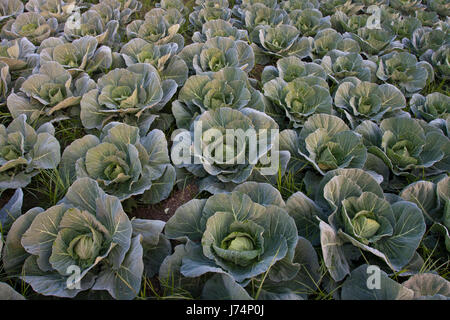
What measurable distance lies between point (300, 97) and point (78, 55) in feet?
7.03

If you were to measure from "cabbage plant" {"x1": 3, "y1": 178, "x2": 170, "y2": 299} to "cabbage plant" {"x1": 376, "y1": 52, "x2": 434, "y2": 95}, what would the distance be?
267 centimetres

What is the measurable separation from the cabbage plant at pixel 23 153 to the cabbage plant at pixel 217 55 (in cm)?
141

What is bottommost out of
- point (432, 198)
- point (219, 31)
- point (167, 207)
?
point (167, 207)

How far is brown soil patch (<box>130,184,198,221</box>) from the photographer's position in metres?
2.43

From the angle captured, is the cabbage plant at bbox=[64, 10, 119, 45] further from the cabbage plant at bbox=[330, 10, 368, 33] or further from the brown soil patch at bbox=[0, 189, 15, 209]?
the cabbage plant at bbox=[330, 10, 368, 33]

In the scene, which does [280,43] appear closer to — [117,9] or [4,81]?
[117,9]

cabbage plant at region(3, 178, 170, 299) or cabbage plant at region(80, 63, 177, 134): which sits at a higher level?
cabbage plant at region(80, 63, 177, 134)

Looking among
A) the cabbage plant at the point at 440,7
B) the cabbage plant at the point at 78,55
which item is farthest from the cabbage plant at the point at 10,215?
the cabbage plant at the point at 440,7

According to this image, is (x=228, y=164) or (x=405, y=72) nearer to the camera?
(x=228, y=164)

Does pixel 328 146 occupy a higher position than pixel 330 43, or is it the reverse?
pixel 330 43

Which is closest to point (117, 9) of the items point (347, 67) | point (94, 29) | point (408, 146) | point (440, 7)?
point (94, 29)

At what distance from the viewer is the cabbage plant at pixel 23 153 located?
7.77 feet

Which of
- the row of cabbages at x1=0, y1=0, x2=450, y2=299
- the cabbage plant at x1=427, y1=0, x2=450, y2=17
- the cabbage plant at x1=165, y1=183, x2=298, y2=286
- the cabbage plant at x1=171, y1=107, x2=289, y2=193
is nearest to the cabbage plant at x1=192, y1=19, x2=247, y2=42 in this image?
the row of cabbages at x1=0, y1=0, x2=450, y2=299

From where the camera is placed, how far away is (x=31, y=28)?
375cm
